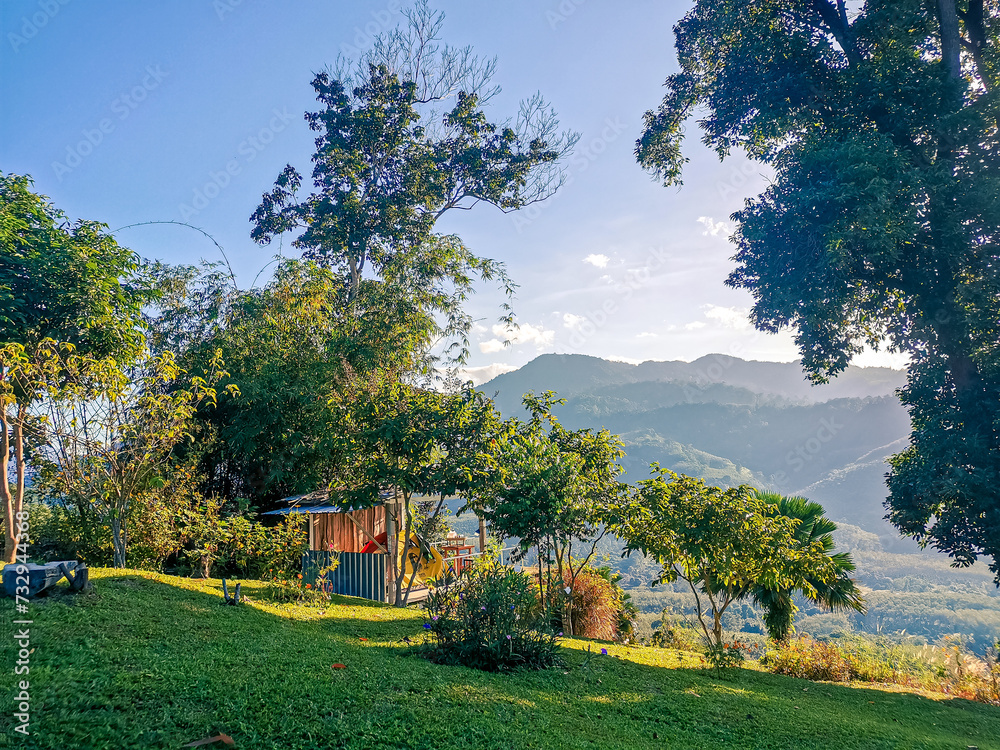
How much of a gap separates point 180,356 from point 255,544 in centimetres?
628

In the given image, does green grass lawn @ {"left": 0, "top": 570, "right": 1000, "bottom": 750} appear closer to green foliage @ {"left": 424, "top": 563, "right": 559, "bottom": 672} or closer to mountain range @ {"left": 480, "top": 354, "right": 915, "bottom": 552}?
green foliage @ {"left": 424, "top": 563, "right": 559, "bottom": 672}

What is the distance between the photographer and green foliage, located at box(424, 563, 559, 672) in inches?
236

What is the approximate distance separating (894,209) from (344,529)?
Result: 50.4ft

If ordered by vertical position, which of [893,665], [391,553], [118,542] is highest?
[118,542]

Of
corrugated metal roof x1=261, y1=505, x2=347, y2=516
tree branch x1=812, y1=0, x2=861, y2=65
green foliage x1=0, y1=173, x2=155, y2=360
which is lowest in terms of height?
corrugated metal roof x1=261, y1=505, x2=347, y2=516

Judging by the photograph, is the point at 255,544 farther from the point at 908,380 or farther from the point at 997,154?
the point at 997,154

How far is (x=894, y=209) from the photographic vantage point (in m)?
10.1

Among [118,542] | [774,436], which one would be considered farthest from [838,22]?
[774,436]

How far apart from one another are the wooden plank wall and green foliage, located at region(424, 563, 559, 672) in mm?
8509

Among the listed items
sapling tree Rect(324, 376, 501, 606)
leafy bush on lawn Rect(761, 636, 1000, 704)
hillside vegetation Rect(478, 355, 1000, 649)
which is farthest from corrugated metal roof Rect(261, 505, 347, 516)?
hillside vegetation Rect(478, 355, 1000, 649)

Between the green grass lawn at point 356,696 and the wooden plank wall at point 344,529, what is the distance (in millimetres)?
7054

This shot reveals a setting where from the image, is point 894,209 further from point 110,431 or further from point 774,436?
point 774,436

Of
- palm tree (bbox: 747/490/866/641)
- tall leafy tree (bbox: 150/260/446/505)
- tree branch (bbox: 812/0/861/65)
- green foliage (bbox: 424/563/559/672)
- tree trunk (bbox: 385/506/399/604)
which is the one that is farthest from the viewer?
tall leafy tree (bbox: 150/260/446/505)

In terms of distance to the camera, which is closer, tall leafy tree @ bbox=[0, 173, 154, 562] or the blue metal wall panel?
tall leafy tree @ bbox=[0, 173, 154, 562]
